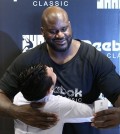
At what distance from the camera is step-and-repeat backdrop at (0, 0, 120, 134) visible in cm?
155

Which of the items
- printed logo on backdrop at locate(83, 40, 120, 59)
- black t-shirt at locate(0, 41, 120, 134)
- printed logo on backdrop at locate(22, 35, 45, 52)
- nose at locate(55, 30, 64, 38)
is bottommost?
black t-shirt at locate(0, 41, 120, 134)

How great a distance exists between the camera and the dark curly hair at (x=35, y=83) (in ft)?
3.36

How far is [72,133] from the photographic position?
1.37 metres

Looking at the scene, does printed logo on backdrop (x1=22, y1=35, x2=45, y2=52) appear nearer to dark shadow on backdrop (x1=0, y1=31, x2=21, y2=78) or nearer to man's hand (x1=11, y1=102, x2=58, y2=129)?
dark shadow on backdrop (x1=0, y1=31, x2=21, y2=78)

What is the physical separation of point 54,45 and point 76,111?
33cm

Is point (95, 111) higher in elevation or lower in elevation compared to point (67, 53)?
lower

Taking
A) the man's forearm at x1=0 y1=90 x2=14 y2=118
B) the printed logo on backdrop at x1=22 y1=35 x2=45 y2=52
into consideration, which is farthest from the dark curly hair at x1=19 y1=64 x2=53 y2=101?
the printed logo on backdrop at x1=22 y1=35 x2=45 y2=52

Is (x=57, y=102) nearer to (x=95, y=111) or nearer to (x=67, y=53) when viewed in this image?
(x=95, y=111)

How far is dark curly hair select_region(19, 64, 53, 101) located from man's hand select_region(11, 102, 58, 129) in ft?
0.23

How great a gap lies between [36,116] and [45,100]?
90 mm

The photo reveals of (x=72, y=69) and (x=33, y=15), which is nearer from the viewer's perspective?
(x=72, y=69)

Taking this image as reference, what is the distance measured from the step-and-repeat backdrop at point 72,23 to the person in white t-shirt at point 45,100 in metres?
0.45

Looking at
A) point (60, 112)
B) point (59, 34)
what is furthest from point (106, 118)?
point (59, 34)

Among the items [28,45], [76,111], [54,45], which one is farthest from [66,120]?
[28,45]
